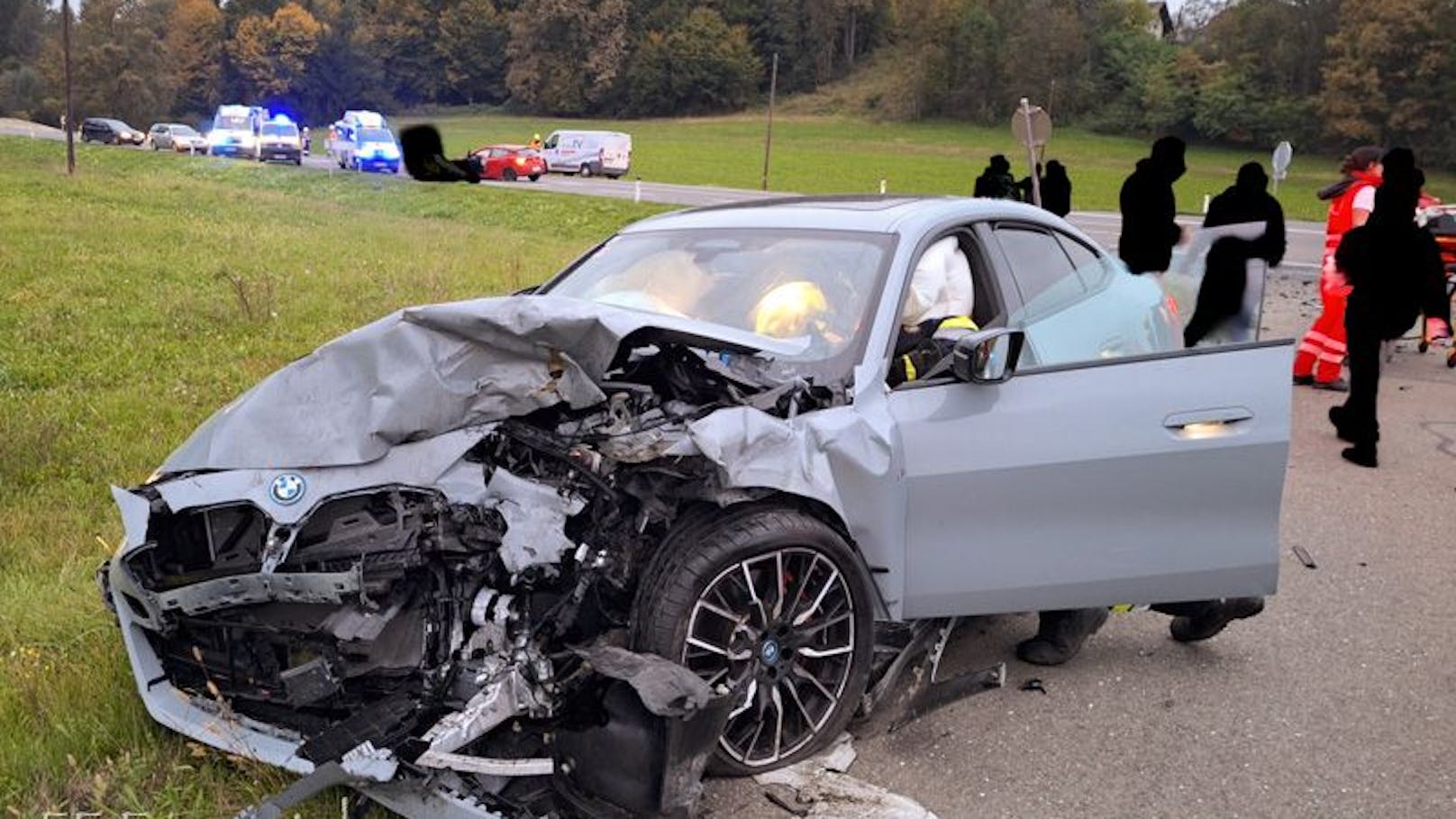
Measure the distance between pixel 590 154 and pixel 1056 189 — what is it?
30812 mm

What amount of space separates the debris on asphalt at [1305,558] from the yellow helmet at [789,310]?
3064 mm

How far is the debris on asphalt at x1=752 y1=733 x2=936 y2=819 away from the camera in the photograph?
3186 mm

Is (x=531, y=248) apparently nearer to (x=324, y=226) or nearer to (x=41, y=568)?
(x=324, y=226)

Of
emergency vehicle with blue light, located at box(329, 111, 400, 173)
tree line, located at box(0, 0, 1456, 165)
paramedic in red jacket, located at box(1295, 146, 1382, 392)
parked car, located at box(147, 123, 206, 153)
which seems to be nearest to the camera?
tree line, located at box(0, 0, 1456, 165)

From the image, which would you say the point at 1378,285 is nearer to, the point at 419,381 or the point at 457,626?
the point at 419,381

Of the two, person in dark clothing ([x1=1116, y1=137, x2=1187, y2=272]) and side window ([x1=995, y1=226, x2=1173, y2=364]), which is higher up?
person in dark clothing ([x1=1116, y1=137, x2=1187, y2=272])

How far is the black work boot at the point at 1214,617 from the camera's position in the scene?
427cm

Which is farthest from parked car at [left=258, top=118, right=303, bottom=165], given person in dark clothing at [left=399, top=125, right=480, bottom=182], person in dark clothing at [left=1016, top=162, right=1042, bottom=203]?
person in dark clothing at [left=399, top=125, right=480, bottom=182]

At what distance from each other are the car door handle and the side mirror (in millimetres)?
621

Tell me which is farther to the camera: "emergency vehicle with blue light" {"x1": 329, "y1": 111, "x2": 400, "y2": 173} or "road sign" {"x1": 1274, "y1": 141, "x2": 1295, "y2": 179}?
"emergency vehicle with blue light" {"x1": 329, "y1": 111, "x2": 400, "y2": 173}

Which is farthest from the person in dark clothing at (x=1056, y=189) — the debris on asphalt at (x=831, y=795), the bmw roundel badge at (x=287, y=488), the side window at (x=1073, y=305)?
the bmw roundel badge at (x=287, y=488)

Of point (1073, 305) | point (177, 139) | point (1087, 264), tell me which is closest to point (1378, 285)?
point (1087, 264)

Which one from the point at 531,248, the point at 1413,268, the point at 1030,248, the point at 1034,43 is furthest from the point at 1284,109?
the point at 1030,248

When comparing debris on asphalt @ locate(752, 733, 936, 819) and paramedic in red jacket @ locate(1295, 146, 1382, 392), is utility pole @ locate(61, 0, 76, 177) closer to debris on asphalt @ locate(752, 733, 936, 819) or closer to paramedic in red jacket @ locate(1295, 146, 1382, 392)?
paramedic in red jacket @ locate(1295, 146, 1382, 392)
